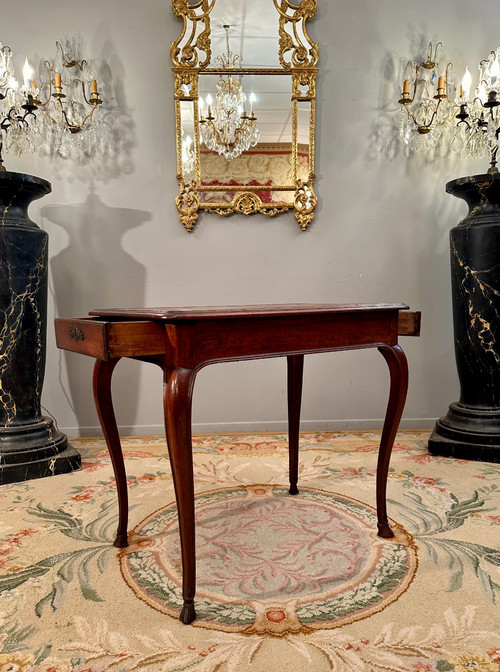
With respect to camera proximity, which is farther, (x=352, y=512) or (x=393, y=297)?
(x=393, y=297)

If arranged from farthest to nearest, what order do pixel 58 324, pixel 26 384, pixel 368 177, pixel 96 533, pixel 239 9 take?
pixel 368 177 < pixel 239 9 < pixel 26 384 < pixel 96 533 < pixel 58 324

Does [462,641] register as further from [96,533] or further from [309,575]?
[96,533]

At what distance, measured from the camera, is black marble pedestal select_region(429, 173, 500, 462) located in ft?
8.00

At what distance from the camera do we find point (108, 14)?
2834 millimetres

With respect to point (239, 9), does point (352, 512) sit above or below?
below

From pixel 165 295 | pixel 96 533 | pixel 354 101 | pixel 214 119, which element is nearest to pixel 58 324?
pixel 96 533

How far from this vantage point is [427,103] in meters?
2.92

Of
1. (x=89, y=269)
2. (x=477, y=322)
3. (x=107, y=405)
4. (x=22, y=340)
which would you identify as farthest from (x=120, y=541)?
(x=477, y=322)

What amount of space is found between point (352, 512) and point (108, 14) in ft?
10.0

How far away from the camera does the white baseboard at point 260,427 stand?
2988mm

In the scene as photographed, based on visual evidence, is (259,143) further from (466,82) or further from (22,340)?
(22,340)

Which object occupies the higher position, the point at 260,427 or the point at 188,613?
the point at 188,613

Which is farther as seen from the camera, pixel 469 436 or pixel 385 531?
pixel 469 436

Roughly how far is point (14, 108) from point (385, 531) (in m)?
2.72
